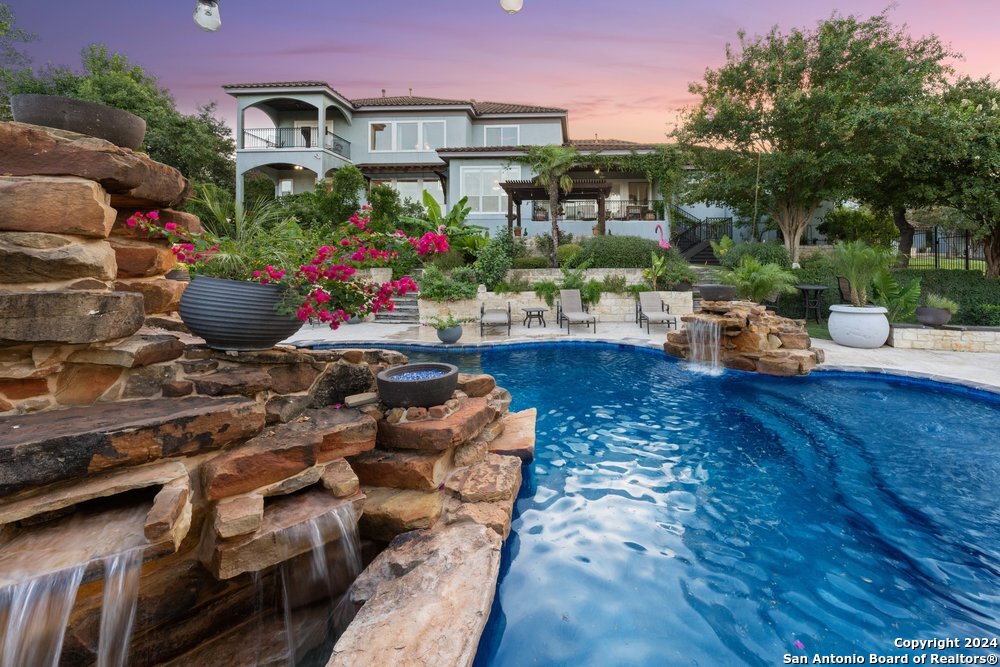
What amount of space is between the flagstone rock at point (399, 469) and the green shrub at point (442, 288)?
10.7 meters

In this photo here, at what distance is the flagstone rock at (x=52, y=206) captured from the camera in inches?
101

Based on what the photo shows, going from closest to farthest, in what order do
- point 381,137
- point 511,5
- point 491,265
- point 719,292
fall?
1. point 511,5
2. point 719,292
3. point 491,265
4. point 381,137

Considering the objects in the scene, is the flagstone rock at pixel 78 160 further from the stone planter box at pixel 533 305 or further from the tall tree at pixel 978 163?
the tall tree at pixel 978 163

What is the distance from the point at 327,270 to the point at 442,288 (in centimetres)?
1087

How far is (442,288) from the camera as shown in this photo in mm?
14148

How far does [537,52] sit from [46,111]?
13.9m

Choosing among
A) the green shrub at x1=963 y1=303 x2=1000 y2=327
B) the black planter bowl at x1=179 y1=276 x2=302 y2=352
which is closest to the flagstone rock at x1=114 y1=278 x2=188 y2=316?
the black planter bowl at x1=179 y1=276 x2=302 y2=352

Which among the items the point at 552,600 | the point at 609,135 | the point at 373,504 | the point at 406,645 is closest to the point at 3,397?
the point at 373,504

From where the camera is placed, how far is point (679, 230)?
22500mm

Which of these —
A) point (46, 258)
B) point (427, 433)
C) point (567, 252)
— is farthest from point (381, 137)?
point (427, 433)

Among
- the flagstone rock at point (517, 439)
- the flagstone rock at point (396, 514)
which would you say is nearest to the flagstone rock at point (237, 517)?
the flagstone rock at point (396, 514)

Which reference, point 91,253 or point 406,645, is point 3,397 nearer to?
point 91,253

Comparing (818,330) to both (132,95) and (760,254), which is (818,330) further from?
(132,95)

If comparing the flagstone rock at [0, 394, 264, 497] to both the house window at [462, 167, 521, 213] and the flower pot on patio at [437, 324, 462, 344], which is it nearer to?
the flower pot on patio at [437, 324, 462, 344]
